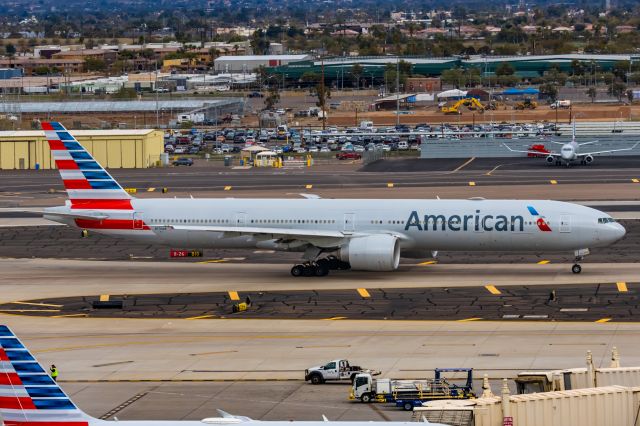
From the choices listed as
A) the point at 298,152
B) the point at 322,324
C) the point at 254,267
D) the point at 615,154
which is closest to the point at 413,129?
the point at 298,152

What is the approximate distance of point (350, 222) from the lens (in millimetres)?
80250

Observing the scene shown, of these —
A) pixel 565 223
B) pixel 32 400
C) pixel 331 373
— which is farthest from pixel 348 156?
pixel 32 400

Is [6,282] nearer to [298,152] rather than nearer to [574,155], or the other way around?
[574,155]

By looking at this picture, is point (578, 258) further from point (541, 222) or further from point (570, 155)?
point (570, 155)

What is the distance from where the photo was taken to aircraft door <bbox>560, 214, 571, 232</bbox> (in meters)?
77.8

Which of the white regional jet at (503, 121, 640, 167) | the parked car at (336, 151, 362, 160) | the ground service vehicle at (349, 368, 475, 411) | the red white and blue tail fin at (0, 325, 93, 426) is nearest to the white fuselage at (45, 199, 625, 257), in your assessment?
the ground service vehicle at (349, 368, 475, 411)

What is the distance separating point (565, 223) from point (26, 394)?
149 ft

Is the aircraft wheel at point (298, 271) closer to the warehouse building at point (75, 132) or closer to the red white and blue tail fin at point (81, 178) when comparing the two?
the red white and blue tail fin at point (81, 178)

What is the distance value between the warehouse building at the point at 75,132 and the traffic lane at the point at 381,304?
70287mm

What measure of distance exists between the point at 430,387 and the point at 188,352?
1398cm

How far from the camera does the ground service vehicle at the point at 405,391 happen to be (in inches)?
2030

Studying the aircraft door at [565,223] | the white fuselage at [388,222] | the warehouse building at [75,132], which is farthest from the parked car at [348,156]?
the aircraft door at [565,223]

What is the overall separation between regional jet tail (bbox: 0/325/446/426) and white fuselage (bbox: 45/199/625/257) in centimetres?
4081

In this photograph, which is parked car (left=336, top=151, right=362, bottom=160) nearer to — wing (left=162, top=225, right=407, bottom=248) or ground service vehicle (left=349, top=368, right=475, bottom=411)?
wing (left=162, top=225, right=407, bottom=248)
